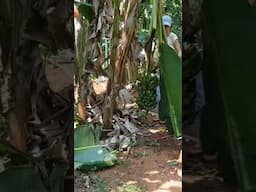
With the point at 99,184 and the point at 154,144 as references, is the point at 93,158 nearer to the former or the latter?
the point at 99,184

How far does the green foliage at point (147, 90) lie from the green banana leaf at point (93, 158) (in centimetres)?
49

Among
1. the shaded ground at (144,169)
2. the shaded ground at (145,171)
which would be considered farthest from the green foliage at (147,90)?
the shaded ground at (145,171)

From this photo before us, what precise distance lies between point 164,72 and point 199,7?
530 millimetres

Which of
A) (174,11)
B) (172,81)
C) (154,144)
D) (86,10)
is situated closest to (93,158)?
(172,81)

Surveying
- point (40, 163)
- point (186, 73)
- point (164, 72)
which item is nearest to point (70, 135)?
point (40, 163)

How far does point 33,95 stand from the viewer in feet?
2.34

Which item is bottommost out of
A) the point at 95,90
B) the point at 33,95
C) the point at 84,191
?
the point at 84,191

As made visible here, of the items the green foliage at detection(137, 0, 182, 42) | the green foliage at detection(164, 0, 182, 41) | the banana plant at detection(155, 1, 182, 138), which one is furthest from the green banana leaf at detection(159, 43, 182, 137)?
the green foliage at detection(137, 0, 182, 42)

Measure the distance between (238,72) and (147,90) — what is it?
6.19 ft

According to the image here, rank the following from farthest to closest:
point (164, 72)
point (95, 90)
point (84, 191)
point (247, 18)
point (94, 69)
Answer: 1. point (95, 90)
2. point (94, 69)
3. point (84, 191)
4. point (164, 72)
5. point (247, 18)

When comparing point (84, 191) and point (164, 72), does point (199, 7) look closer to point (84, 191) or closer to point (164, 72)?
point (164, 72)

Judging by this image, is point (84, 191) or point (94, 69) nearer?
point (84, 191)

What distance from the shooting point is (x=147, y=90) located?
2.56 m

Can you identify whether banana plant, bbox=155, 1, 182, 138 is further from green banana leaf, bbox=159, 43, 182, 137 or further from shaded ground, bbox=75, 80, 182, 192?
shaded ground, bbox=75, 80, 182, 192
